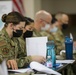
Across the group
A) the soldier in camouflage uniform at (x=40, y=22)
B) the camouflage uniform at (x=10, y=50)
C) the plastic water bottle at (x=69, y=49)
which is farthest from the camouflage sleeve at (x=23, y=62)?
the soldier in camouflage uniform at (x=40, y=22)

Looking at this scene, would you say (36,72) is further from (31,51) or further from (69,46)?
(69,46)

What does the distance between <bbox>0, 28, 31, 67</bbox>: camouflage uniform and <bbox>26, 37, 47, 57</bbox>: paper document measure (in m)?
0.12

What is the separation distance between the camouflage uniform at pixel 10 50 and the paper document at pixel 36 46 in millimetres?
122

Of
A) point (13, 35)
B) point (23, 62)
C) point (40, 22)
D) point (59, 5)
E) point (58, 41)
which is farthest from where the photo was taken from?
point (59, 5)

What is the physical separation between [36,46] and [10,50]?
1.14 feet

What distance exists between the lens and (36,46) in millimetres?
3037

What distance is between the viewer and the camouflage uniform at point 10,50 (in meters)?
2.54

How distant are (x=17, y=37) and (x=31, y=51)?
0.23 meters

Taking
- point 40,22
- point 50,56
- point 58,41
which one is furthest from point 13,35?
point 58,41

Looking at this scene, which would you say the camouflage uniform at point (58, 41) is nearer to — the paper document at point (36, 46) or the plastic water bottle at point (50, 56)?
the paper document at point (36, 46)

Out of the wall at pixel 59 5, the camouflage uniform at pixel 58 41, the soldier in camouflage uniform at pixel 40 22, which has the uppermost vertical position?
the wall at pixel 59 5

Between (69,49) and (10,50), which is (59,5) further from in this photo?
(10,50)

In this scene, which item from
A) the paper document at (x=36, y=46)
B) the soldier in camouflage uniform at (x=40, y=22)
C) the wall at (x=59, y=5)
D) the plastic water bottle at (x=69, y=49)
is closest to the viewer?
the paper document at (x=36, y=46)

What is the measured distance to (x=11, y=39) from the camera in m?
2.98
